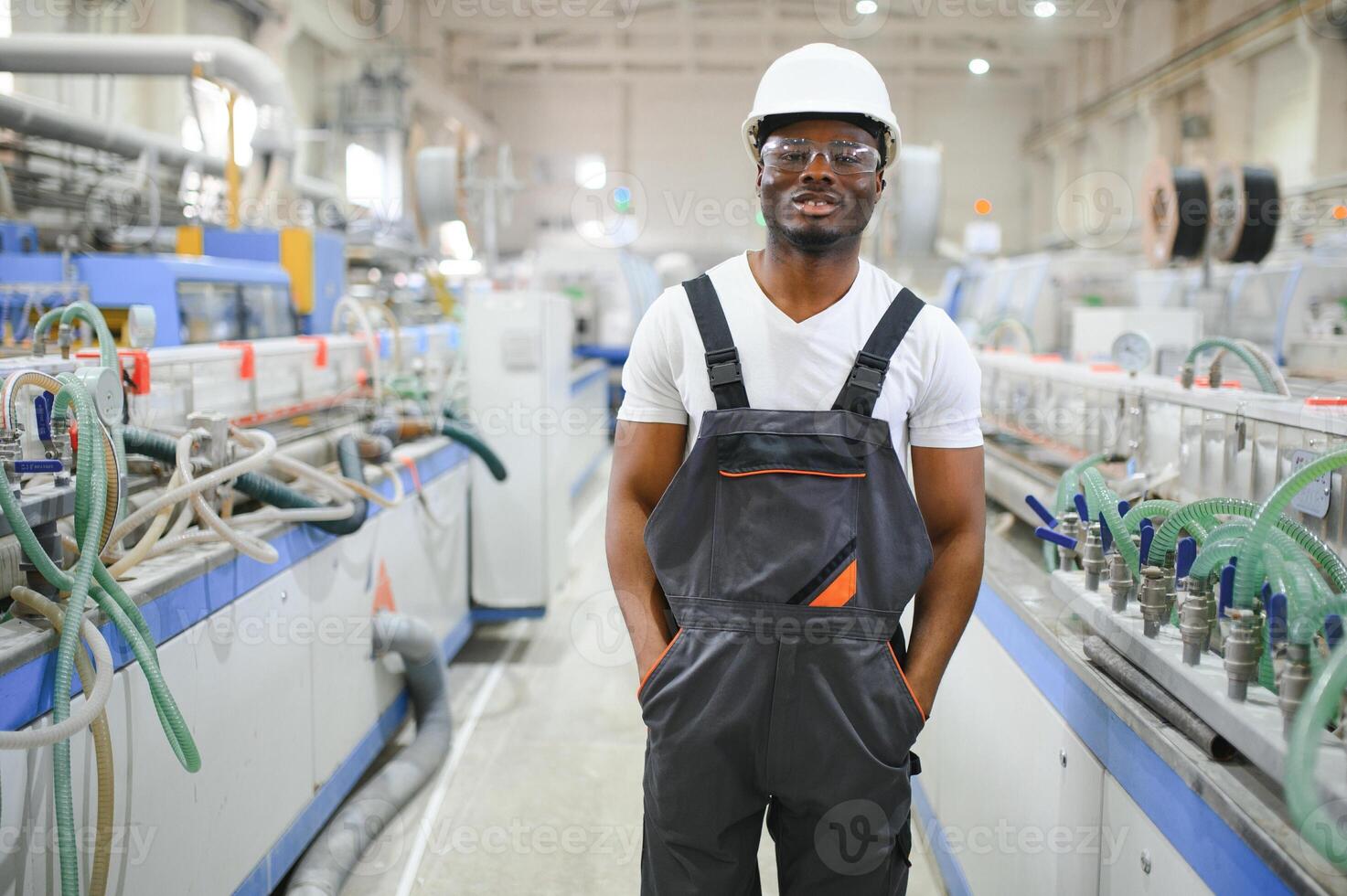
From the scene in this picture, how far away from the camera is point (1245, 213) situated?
422 cm

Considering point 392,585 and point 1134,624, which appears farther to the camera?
point 392,585

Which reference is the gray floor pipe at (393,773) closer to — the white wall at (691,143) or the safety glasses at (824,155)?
the safety glasses at (824,155)

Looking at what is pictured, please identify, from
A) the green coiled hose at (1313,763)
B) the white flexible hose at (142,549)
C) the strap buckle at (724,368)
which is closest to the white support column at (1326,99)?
the strap buckle at (724,368)

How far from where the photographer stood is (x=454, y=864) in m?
2.38

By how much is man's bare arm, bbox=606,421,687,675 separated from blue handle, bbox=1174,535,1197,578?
0.69 metres

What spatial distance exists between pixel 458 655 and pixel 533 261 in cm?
588

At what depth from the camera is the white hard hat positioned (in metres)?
1.21

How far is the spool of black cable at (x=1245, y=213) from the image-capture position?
166 inches

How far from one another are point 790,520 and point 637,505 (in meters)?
0.24

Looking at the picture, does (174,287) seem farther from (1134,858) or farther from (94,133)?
(1134,858)

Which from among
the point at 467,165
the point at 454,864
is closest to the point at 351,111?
the point at 467,165

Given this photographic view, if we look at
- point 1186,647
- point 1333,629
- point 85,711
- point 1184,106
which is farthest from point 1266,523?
point 1184,106

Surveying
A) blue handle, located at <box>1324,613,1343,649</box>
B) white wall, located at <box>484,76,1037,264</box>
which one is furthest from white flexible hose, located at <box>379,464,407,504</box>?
white wall, located at <box>484,76,1037,264</box>

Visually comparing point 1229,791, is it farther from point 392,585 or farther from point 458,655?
point 458,655
